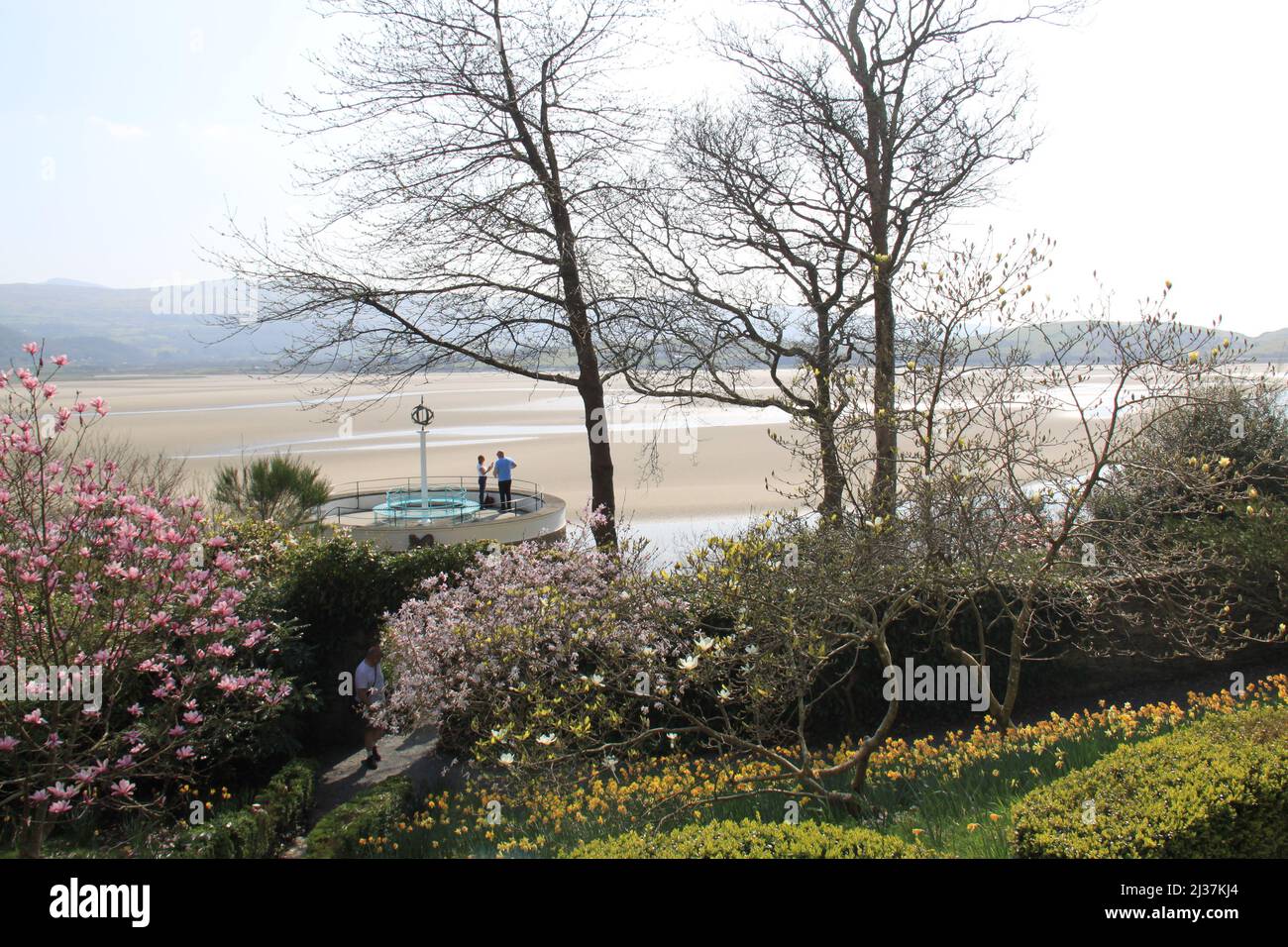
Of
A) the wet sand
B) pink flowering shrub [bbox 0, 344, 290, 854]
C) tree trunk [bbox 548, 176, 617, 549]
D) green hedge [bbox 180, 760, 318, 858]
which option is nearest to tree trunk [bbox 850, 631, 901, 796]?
pink flowering shrub [bbox 0, 344, 290, 854]

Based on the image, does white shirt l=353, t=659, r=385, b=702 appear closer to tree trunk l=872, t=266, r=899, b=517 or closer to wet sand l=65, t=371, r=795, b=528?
tree trunk l=872, t=266, r=899, b=517

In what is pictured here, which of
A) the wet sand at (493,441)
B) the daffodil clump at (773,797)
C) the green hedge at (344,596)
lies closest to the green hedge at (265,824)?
the daffodil clump at (773,797)

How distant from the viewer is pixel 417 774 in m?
10.1

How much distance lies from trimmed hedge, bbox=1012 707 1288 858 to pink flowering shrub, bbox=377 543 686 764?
266 centimetres

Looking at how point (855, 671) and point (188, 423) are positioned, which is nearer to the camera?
point (855, 671)

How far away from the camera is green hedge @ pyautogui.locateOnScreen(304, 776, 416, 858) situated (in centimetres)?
741

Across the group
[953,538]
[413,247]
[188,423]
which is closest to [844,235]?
[413,247]

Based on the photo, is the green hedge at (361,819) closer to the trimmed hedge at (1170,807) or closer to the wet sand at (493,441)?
the trimmed hedge at (1170,807)

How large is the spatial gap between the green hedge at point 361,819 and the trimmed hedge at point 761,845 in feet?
11.1

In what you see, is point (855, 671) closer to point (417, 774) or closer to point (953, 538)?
point (953, 538)

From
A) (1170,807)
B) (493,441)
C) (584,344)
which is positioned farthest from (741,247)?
(493,441)

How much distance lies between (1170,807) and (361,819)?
6066 mm
